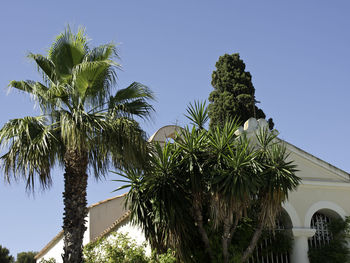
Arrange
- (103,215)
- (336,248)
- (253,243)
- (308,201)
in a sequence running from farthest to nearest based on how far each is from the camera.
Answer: (103,215), (308,201), (336,248), (253,243)

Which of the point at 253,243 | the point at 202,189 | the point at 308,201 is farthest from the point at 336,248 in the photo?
the point at 202,189

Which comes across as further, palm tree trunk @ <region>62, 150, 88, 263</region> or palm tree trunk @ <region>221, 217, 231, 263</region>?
palm tree trunk @ <region>221, 217, 231, 263</region>

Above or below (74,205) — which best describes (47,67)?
above

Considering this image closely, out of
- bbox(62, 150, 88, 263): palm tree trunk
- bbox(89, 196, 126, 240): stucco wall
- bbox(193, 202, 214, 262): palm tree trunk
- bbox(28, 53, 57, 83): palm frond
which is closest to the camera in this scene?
bbox(62, 150, 88, 263): palm tree trunk

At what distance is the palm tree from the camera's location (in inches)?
492

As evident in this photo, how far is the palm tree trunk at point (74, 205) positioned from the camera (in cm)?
1216

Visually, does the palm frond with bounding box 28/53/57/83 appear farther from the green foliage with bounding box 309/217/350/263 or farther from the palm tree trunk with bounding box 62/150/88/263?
the green foliage with bounding box 309/217/350/263

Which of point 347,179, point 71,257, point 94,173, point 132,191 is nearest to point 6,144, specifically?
point 94,173

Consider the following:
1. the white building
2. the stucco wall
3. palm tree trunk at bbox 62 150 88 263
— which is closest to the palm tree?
palm tree trunk at bbox 62 150 88 263

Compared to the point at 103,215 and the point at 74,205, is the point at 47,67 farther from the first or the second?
the point at 103,215

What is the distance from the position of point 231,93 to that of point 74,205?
14847 mm

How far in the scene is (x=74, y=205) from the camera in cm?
1242

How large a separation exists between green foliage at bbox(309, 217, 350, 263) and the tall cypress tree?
771cm

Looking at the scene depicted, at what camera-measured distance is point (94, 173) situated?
1330cm
